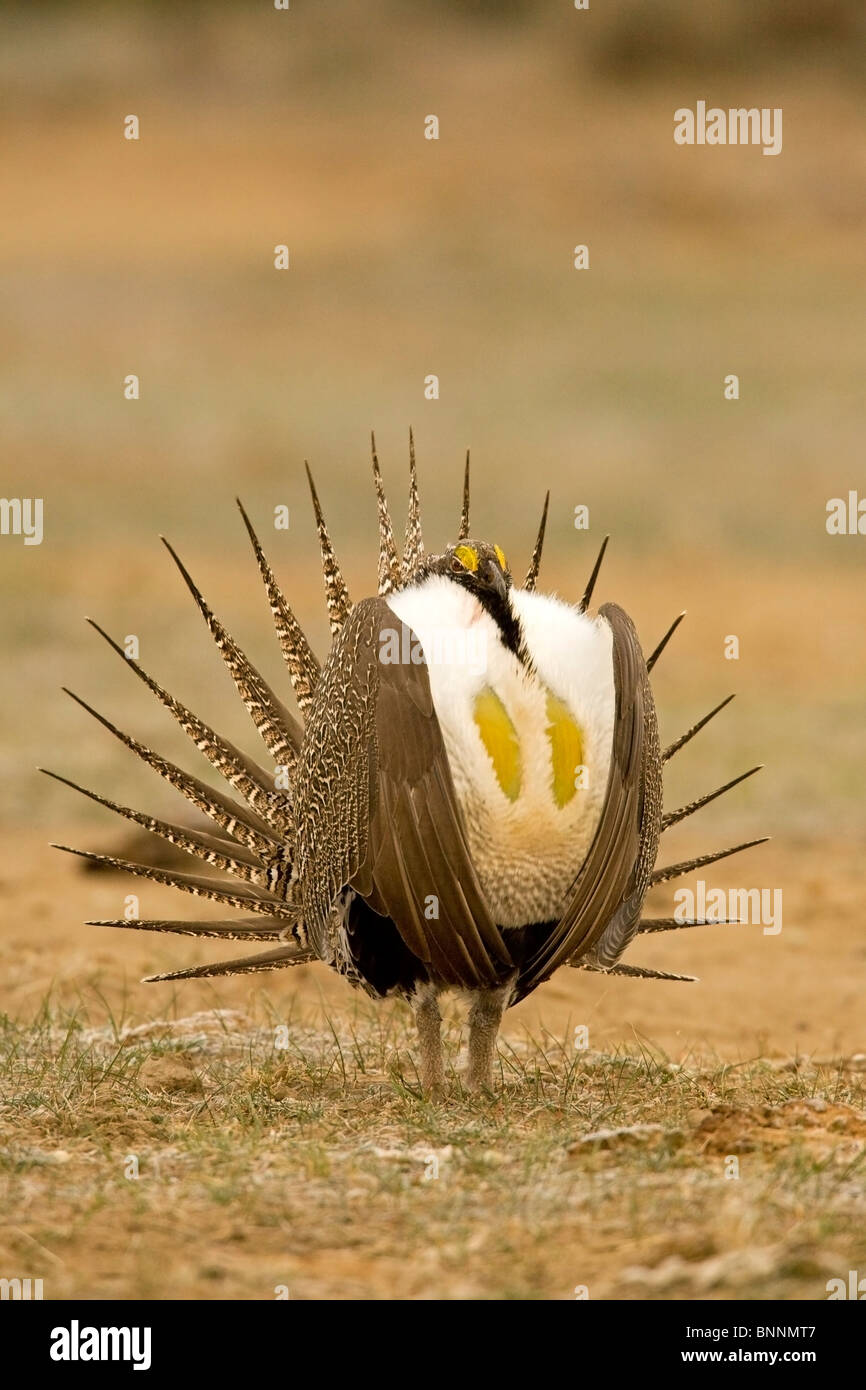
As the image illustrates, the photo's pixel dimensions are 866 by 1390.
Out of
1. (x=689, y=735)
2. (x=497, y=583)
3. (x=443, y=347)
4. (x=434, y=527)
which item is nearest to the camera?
(x=497, y=583)

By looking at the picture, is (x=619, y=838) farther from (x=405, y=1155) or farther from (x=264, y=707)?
(x=264, y=707)

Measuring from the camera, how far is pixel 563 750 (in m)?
3.88

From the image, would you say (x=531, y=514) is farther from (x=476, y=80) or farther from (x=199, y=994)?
(x=476, y=80)

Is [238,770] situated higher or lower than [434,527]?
lower

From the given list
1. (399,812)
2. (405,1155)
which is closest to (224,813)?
(399,812)

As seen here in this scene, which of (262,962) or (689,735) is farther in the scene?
(262,962)

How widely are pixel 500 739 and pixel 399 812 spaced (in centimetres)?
24

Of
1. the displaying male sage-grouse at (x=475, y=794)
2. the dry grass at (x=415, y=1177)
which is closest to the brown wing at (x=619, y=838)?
the displaying male sage-grouse at (x=475, y=794)

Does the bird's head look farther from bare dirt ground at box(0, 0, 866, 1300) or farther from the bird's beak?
bare dirt ground at box(0, 0, 866, 1300)

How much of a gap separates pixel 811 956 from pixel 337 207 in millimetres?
25977

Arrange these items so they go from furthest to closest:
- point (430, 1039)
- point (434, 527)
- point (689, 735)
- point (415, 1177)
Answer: point (434, 527) → point (689, 735) → point (430, 1039) → point (415, 1177)

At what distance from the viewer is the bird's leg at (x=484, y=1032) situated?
4.15 meters

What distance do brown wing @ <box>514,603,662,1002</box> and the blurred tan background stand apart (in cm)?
217

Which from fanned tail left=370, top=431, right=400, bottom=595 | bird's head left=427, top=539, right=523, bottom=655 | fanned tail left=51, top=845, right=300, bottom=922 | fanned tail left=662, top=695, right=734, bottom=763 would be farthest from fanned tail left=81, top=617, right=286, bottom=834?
fanned tail left=662, top=695, right=734, bottom=763
